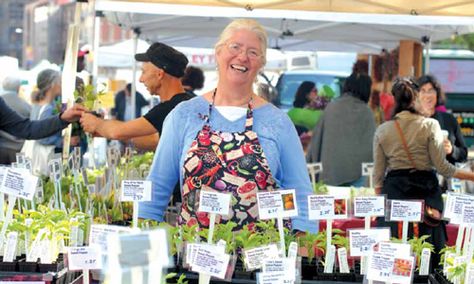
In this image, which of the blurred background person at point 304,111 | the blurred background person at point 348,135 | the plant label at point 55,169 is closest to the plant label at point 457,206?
the plant label at point 55,169

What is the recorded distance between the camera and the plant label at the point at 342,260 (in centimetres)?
312

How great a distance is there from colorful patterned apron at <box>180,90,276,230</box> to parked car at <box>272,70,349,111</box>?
955cm

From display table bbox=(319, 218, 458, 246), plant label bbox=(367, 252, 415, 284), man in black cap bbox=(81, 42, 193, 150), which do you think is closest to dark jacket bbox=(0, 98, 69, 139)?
man in black cap bbox=(81, 42, 193, 150)

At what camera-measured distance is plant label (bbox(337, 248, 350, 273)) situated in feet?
10.2

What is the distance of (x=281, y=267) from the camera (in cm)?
257

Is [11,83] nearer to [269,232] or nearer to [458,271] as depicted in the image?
[269,232]

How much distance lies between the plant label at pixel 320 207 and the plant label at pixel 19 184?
821 millimetres

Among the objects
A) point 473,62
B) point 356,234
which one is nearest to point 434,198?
point 356,234

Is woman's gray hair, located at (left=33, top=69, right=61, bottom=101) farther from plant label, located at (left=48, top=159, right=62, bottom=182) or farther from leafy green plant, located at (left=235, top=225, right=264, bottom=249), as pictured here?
→ leafy green plant, located at (left=235, top=225, right=264, bottom=249)

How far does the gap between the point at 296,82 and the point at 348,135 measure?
6511 millimetres

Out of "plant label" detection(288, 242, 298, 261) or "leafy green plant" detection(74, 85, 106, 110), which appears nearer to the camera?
"plant label" detection(288, 242, 298, 261)

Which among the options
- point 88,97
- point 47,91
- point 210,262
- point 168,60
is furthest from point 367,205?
point 47,91

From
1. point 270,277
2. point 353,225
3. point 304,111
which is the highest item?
point 304,111

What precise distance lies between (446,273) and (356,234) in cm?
29
